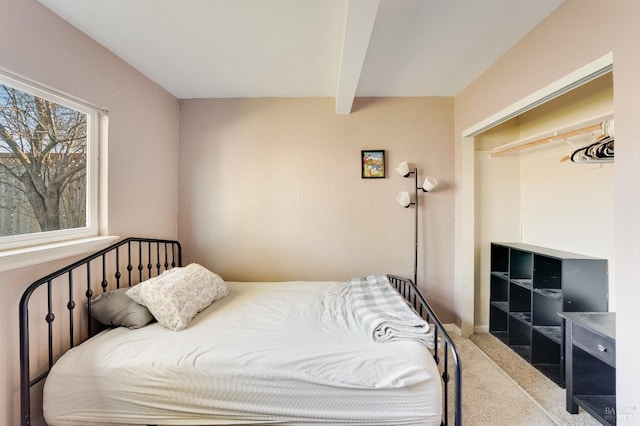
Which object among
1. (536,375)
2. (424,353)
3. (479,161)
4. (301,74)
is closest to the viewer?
(424,353)

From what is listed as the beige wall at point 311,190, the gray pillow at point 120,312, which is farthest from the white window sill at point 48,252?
the beige wall at point 311,190

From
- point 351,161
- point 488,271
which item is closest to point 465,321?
point 488,271

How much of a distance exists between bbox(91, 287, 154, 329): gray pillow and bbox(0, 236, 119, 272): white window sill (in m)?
0.36

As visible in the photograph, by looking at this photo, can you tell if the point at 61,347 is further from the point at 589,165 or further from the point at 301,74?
the point at 589,165

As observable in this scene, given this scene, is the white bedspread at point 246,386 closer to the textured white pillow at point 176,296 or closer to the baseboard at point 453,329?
the textured white pillow at point 176,296

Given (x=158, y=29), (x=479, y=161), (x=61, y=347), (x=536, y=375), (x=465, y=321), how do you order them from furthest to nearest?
(x=479, y=161)
(x=465, y=321)
(x=536, y=375)
(x=158, y=29)
(x=61, y=347)

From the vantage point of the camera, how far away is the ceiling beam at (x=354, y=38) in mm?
1311

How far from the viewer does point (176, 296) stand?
67.6 inches

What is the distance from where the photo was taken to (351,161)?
2.79 metres

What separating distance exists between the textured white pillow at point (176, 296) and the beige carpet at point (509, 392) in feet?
6.22

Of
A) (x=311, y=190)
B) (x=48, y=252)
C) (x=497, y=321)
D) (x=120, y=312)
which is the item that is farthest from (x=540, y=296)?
(x=48, y=252)

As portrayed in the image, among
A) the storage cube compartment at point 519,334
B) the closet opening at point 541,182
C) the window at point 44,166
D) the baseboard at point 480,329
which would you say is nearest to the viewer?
the window at point 44,166

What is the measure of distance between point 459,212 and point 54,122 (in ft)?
10.8

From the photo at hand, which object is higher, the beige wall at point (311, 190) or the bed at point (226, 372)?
the beige wall at point (311, 190)
